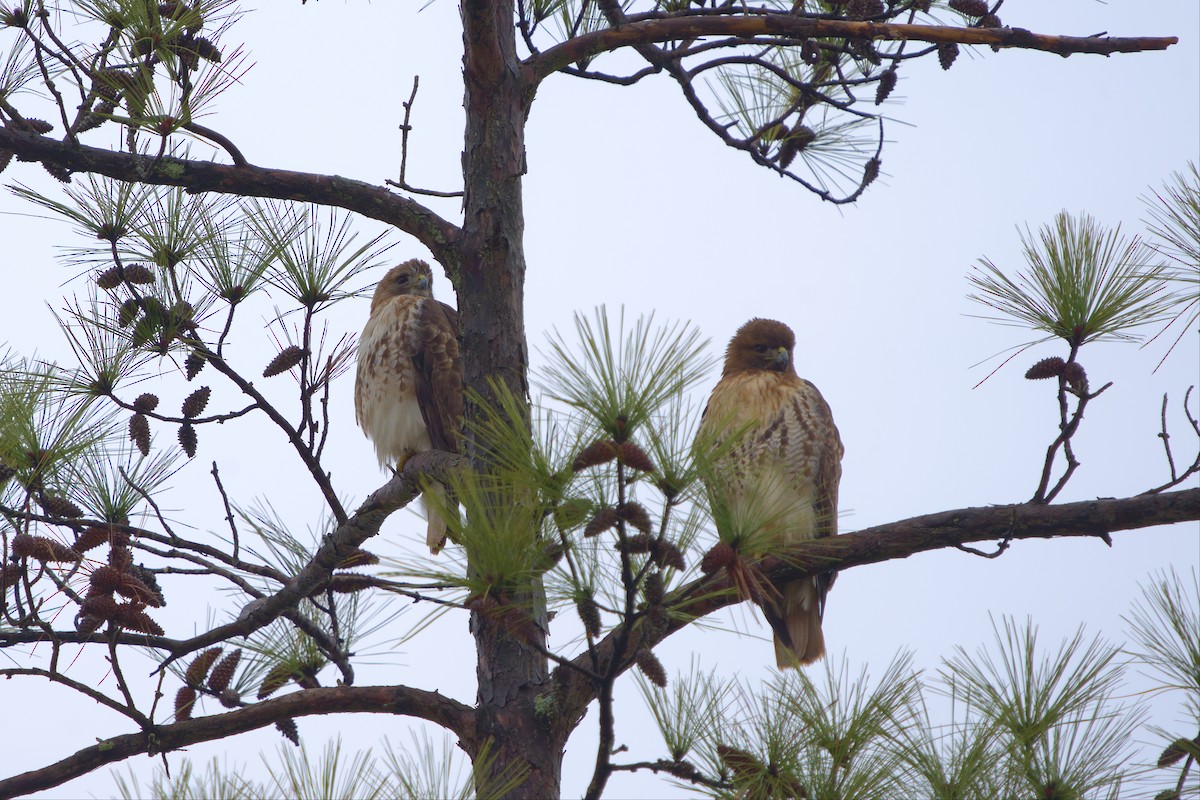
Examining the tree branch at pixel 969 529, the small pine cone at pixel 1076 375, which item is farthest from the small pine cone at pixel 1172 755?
the small pine cone at pixel 1076 375

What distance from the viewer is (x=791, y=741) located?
2.80 meters

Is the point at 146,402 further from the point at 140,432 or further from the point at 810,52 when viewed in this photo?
the point at 810,52

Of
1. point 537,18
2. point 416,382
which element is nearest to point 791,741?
point 537,18

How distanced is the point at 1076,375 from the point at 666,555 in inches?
56.1

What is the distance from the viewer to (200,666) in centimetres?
346

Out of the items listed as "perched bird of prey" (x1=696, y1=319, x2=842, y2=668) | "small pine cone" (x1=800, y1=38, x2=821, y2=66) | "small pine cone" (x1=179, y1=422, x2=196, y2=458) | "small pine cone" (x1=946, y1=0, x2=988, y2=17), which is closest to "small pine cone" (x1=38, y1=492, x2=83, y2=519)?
"small pine cone" (x1=179, y1=422, x2=196, y2=458)

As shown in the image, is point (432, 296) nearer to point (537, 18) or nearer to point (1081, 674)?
point (537, 18)

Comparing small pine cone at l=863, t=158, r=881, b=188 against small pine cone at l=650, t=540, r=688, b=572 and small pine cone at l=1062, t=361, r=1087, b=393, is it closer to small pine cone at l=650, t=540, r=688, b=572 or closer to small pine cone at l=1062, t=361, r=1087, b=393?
small pine cone at l=1062, t=361, r=1087, b=393

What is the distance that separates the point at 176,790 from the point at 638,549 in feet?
3.65

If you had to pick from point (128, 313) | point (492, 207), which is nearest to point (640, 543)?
point (492, 207)

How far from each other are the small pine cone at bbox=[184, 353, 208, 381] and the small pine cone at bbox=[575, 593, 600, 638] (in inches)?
67.4

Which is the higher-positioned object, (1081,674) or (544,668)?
(544,668)

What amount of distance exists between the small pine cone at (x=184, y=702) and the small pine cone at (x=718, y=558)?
1747 millimetres

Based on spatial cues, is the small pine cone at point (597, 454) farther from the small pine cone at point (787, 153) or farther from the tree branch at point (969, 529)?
the small pine cone at point (787, 153)
